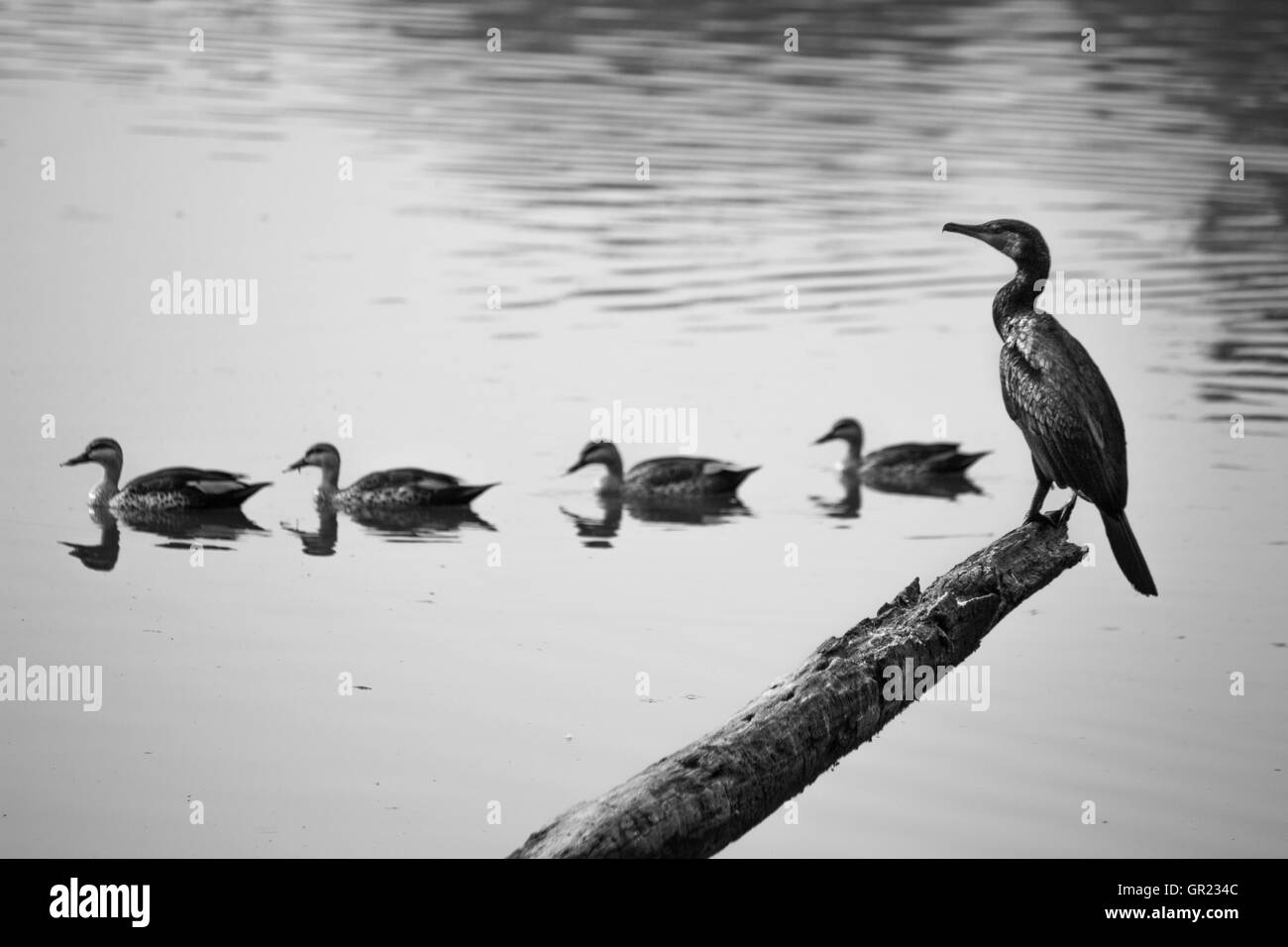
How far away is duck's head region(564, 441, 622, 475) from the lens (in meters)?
15.9

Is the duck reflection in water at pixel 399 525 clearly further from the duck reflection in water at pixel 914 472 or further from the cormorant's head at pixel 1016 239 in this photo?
the cormorant's head at pixel 1016 239

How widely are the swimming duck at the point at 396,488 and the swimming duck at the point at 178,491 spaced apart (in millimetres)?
621

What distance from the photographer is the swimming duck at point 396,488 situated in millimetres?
14852

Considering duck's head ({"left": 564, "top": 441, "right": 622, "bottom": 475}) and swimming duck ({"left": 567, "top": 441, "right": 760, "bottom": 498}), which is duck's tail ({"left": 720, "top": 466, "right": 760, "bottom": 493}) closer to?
swimming duck ({"left": 567, "top": 441, "right": 760, "bottom": 498})

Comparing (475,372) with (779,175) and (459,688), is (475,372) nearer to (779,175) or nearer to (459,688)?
(459,688)

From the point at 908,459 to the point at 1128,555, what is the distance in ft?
25.2

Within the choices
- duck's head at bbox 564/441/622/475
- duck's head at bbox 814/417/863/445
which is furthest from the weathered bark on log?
duck's head at bbox 814/417/863/445

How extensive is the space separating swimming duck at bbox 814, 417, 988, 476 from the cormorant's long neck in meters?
6.41

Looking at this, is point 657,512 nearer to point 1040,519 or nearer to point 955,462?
point 955,462

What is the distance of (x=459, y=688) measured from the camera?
1115 centimetres

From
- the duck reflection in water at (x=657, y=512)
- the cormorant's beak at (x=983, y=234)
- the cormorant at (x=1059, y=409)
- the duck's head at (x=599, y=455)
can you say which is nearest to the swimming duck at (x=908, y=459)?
the duck reflection in water at (x=657, y=512)

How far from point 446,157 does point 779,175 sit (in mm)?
5170

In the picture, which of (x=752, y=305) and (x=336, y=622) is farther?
(x=752, y=305)
